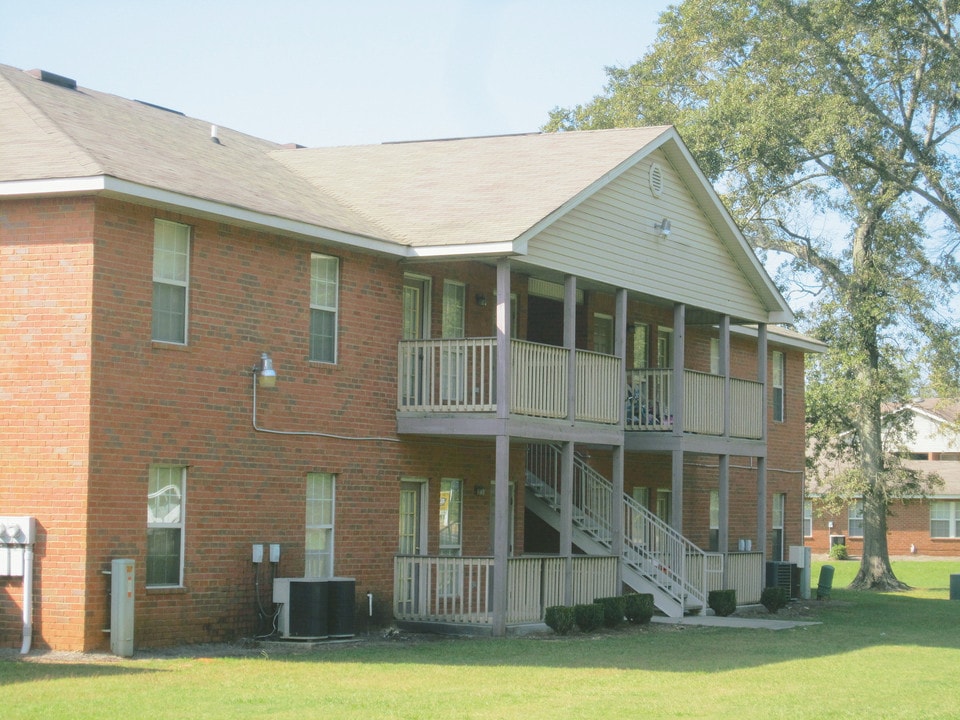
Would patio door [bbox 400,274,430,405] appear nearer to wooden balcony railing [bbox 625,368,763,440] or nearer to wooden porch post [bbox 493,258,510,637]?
wooden porch post [bbox 493,258,510,637]

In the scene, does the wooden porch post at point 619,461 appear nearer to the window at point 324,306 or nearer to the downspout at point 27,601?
the window at point 324,306

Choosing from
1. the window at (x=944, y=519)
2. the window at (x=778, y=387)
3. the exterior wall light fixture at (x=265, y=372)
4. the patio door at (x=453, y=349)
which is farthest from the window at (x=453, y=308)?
the window at (x=944, y=519)

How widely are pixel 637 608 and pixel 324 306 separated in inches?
276

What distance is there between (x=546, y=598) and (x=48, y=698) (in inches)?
395

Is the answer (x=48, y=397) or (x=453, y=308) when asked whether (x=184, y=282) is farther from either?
(x=453, y=308)

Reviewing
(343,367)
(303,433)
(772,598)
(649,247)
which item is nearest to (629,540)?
(772,598)

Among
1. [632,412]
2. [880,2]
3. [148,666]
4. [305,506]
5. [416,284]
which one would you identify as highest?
[880,2]

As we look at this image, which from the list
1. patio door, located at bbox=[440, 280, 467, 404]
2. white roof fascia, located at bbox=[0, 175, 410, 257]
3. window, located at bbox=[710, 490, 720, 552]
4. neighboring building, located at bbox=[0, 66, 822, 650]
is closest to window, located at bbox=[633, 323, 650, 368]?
neighboring building, located at bbox=[0, 66, 822, 650]

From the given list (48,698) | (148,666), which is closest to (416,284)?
(148,666)

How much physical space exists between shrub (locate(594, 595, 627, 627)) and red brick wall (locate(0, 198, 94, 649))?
28.6ft

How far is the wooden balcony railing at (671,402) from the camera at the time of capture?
26.4m

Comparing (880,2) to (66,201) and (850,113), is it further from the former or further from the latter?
(66,201)

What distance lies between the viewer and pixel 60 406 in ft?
55.9

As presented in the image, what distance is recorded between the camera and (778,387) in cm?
3609
